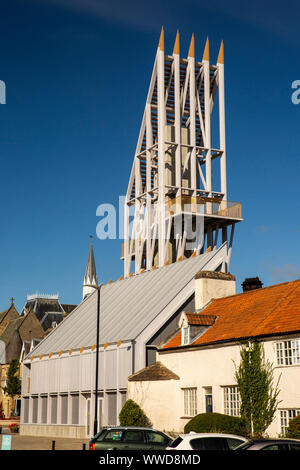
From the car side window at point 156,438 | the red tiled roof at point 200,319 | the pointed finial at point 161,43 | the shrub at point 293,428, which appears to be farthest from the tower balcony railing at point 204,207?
the car side window at point 156,438

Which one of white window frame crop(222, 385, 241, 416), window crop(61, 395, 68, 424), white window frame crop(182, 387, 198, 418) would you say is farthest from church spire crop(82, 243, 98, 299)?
white window frame crop(222, 385, 241, 416)

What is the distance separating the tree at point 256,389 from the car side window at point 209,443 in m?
12.6

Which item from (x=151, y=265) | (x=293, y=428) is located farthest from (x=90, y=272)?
(x=293, y=428)

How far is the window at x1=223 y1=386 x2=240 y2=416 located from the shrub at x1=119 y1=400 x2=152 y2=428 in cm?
533

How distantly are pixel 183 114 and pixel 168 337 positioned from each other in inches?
1107

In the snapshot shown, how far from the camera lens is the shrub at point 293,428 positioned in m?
26.3

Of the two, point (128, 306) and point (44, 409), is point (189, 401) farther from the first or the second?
point (44, 409)

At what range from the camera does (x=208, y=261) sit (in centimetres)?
4216

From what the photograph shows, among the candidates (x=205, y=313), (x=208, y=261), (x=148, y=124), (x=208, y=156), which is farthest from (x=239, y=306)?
(x=148, y=124)

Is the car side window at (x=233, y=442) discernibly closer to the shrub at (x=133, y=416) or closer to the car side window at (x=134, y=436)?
the car side window at (x=134, y=436)

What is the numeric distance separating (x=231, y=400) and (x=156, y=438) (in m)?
10.6

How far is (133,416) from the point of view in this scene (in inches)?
1384

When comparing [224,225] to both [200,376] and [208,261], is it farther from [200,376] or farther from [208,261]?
[200,376]

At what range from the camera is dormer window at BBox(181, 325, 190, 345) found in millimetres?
35812
